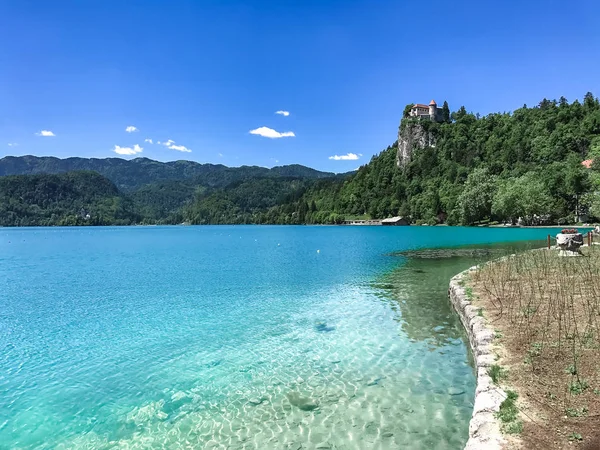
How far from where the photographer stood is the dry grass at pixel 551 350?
5.27 meters

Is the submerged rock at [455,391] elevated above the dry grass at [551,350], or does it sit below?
below

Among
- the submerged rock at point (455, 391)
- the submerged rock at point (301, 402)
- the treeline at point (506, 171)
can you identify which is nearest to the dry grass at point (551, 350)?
the submerged rock at point (455, 391)

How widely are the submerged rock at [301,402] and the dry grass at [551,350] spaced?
387 cm

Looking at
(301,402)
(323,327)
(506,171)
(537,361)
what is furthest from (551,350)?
(506,171)

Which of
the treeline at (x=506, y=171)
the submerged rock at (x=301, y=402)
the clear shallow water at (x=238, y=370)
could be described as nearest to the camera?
the clear shallow water at (x=238, y=370)

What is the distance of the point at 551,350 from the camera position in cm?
805

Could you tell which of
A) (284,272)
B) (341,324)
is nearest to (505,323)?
(341,324)

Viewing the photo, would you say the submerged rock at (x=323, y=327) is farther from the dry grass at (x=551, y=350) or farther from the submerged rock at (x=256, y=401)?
the submerged rock at (x=256, y=401)

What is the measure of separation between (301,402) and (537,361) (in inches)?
193

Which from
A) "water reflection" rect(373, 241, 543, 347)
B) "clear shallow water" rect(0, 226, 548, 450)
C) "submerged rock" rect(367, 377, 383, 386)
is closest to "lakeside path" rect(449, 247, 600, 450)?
"water reflection" rect(373, 241, 543, 347)

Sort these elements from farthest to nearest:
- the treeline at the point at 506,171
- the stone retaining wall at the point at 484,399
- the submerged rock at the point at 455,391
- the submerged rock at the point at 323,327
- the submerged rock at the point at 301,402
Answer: the treeline at the point at 506,171 < the submerged rock at the point at 323,327 < the submerged rock at the point at 455,391 < the submerged rock at the point at 301,402 < the stone retaining wall at the point at 484,399

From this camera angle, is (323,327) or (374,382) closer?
(374,382)

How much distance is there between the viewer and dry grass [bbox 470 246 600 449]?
17.3ft

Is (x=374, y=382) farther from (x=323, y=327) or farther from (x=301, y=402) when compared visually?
(x=323, y=327)
